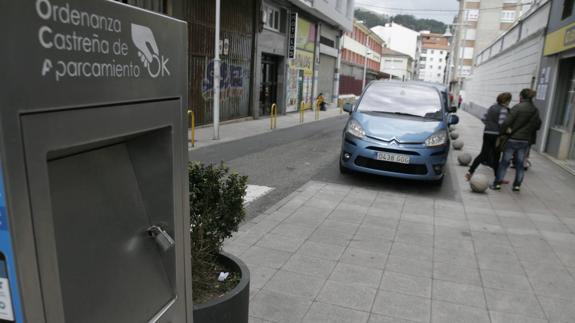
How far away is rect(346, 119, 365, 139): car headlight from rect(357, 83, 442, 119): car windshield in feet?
2.16

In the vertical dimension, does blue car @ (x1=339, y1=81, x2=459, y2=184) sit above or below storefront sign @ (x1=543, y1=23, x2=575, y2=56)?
below

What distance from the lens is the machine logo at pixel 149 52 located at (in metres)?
1.42

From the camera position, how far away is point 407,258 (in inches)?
185

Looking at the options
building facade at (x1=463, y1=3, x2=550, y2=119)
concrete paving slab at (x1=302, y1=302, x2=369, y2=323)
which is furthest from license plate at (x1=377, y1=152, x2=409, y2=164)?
building facade at (x1=463, y1=3, x2=550, y2=119)

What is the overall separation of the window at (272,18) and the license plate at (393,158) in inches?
506

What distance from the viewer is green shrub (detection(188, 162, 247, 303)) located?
8.89ft

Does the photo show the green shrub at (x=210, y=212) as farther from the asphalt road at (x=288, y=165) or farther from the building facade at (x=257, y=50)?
the building facade at (x=257, y=50)

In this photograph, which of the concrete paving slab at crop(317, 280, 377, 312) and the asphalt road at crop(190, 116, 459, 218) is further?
the asphalt road at crop(190, 116, 459, 218)

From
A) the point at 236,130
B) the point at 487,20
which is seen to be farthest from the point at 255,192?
the point at 487,20

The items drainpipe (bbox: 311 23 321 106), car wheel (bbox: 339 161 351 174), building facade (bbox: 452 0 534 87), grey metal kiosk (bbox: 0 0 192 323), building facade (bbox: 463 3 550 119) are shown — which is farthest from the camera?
building facade (bbox: 452 0 534 87)

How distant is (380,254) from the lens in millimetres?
4758

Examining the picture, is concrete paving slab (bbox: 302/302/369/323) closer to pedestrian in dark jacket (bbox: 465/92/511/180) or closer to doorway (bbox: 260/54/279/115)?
pedestrian in dark jacket (bbox: 465/92/511/180)

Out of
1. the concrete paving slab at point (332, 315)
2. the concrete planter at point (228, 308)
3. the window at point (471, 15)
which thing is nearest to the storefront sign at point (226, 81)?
the concrete paving slab at point (332, 315)

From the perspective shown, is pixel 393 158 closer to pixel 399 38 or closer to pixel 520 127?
pixel 520 127
